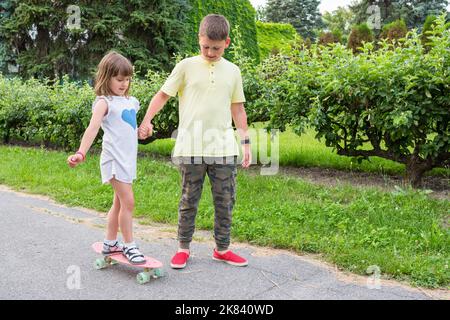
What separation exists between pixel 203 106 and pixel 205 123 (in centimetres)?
12

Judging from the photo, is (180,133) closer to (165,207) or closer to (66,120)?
(165,207)

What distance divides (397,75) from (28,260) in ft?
13.7

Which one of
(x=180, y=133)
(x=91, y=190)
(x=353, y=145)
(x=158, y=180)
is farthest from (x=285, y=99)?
(x=180, y=133)

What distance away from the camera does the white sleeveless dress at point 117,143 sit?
12.4 feet

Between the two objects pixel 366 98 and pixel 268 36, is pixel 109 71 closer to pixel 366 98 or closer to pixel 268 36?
pixel 366 98

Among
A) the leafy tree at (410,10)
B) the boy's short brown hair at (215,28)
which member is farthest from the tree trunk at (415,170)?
the leafy tree at (410,10)

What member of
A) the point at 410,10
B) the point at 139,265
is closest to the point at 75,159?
the point at 139,265

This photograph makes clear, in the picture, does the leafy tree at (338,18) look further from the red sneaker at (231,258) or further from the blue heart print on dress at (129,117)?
the blue heart print on dress at (129,117)

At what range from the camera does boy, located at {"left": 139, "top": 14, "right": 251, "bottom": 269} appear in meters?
3.89

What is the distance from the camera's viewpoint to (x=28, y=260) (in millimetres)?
4160

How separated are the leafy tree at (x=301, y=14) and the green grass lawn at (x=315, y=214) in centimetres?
4298

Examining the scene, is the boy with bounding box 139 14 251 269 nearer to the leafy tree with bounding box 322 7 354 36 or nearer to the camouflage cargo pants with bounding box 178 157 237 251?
the camouflage cargo pants with bounding box 178 157 237 251

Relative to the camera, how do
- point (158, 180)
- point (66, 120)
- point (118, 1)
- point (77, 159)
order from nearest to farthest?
point (77, 159) → point (158, 180) → point (66, 120) → point (118, 1)
